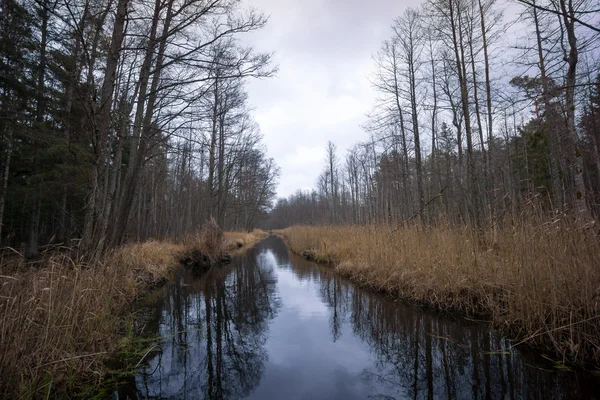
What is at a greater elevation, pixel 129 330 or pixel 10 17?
pixel 10 17

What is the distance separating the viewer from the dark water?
2518 millimetres

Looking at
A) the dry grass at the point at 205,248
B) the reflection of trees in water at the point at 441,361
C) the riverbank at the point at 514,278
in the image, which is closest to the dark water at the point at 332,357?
the reflection of trees in water at the point at 441,361

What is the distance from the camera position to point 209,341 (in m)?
3.87

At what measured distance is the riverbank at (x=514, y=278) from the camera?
2787 millimetres

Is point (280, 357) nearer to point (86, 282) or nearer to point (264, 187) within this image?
point (86, 282)

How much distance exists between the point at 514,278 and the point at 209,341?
4384mm

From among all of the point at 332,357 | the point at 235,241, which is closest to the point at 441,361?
the point at 332,357

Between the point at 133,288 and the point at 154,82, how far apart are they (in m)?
5.35

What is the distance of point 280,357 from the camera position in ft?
11.3

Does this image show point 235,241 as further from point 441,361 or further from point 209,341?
point 441,361

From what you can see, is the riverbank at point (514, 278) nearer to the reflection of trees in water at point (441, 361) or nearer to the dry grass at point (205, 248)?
the reflection of trees in water at point (441, 361)

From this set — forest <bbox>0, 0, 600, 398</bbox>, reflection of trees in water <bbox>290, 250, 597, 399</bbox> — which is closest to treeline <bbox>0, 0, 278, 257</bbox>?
forest <bbox>0, 0, 600, 398</bbox>

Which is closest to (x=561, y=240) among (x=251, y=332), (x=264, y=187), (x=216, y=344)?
(x=251, y=332)

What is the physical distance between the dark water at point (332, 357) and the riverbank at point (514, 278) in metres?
0.36
